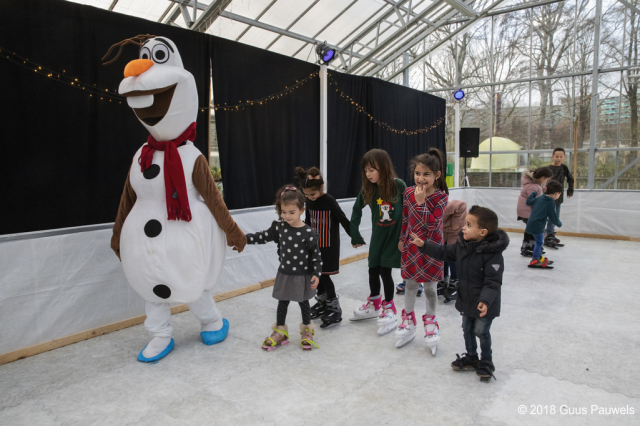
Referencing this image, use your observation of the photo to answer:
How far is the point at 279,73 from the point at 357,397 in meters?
3.32

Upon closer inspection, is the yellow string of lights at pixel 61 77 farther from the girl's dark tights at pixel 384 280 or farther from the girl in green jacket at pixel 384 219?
the girl's dark tights at pixel 384 280

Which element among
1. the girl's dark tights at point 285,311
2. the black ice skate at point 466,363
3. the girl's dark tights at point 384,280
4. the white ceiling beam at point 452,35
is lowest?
the black ice skate at point 466,363

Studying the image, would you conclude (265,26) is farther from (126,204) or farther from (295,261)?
(295,261)

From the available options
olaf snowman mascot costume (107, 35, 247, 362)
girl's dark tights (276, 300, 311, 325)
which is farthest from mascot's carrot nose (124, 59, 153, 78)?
girl's dark tights (276, 300, 311, 325)

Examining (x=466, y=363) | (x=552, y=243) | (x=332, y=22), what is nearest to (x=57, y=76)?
(x=466, y=363)

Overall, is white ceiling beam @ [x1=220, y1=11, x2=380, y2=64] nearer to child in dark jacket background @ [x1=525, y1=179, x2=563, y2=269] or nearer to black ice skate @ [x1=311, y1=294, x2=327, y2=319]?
child in dark jacket background @ [x1=525, y1=179, x2=563, y2=269]

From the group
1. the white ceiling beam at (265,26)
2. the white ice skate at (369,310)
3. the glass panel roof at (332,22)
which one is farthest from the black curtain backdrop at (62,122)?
the white ceiling beam at (265,26)

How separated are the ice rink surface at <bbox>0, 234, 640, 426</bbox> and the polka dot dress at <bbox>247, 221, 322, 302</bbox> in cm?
35

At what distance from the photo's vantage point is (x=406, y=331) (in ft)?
8.58

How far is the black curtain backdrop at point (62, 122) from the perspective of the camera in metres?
2.74

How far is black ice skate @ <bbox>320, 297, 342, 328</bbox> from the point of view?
291 centimetres

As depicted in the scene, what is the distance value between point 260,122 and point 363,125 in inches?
69.7

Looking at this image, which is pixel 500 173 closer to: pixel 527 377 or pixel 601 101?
pixel 601 101

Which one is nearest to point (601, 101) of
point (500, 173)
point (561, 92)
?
point (561, 92)
